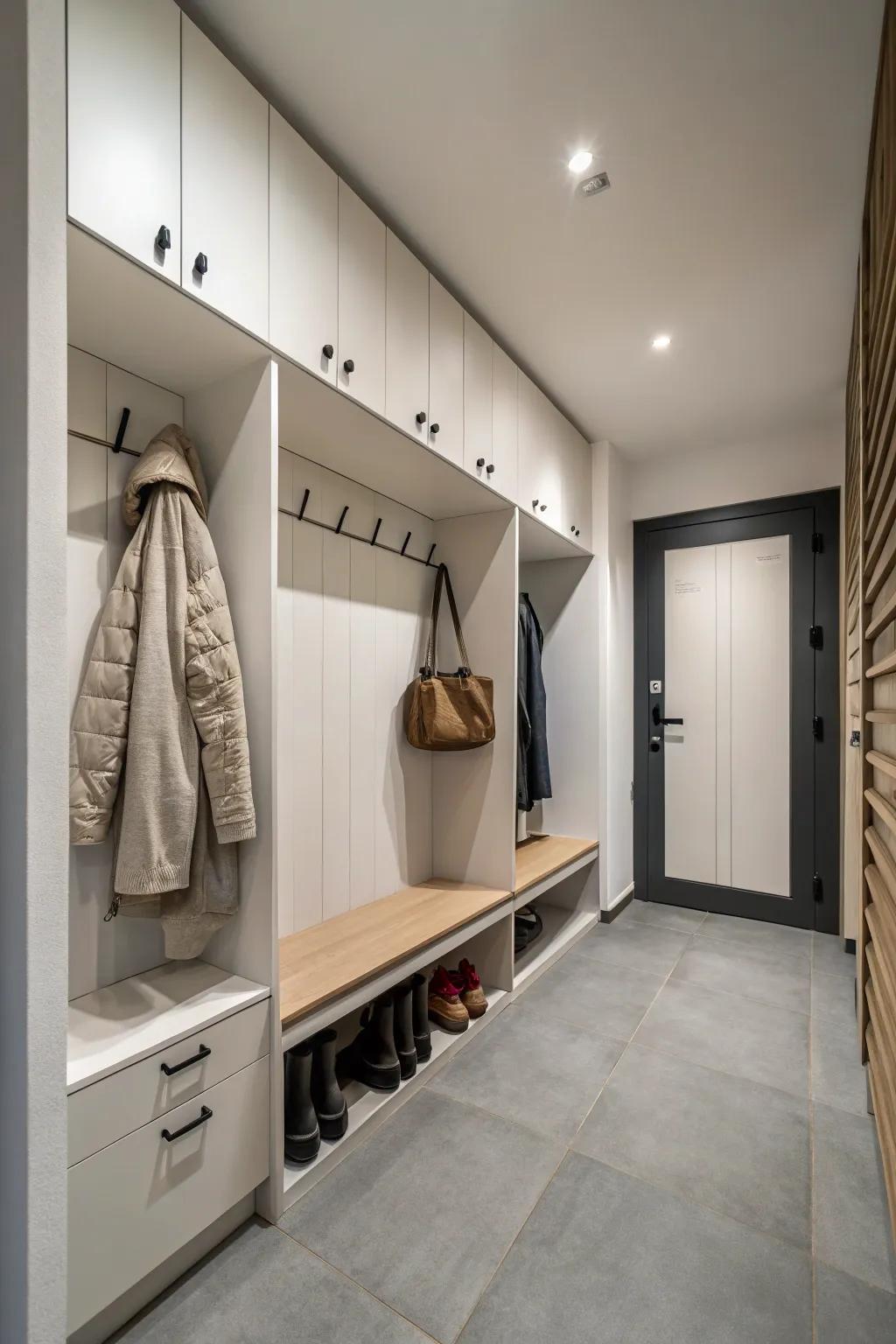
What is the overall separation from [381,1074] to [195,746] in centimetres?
116

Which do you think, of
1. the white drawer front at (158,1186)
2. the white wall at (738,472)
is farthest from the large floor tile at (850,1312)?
the white wall at (738,472)

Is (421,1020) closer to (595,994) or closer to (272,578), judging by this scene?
(595,994)

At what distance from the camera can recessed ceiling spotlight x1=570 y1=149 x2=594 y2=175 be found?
169cm

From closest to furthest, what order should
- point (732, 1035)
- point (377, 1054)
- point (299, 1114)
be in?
point (299, 1114)
point (377, 1054)
point (732, 1035)

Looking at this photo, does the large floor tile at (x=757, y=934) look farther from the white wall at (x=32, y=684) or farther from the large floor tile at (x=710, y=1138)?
the white wall at (x=32, y=684)

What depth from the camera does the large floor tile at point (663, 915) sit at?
3.41 meters

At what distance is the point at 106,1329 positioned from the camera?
121cm

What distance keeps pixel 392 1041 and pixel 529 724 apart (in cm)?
146

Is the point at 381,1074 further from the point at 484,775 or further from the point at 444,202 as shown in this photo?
the point at 444,202

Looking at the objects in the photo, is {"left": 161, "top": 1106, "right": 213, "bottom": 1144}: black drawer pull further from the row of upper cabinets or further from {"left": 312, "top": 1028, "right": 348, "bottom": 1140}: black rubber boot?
the row of upper cabinets

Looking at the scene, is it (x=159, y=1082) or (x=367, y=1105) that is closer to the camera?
(x=159, y=1082)

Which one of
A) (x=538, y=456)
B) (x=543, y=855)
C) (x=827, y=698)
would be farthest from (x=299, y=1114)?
(x=827, y=698)

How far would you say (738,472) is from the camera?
3547 mm

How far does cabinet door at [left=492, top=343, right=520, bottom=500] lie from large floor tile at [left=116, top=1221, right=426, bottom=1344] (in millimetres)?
2256
